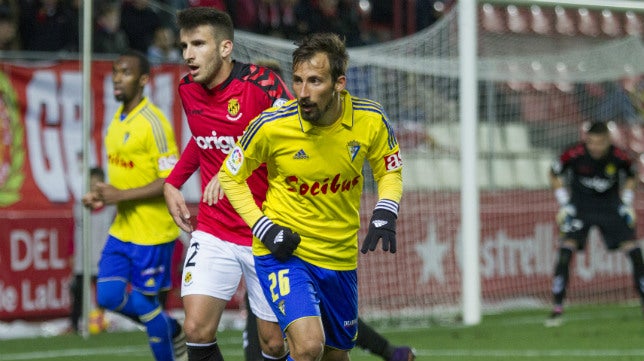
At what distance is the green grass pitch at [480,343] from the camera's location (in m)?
10.2

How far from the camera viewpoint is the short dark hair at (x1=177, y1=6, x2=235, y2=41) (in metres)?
6.93

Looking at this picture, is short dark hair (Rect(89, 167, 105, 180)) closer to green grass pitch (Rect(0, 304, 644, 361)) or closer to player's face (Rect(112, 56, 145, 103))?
green grass pitch (Rect(0, 304, 644, 361))

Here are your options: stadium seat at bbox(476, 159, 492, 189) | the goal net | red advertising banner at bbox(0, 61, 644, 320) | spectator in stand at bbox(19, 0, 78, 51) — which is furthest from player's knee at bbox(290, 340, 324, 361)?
stadium seat at bbox(476, 159, 492, 189)

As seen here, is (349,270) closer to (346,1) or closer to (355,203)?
(355,203)

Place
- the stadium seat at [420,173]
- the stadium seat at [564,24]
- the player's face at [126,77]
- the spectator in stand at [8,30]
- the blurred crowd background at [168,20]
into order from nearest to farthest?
the player's face at [126,77], the spectator in stand at [8,30], the stadium seat at [420,173], the blurred crowd background at [168,20], the stadium seat at [564,24]

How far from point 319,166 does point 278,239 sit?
0.45 m

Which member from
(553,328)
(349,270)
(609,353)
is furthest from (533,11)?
(349,270)

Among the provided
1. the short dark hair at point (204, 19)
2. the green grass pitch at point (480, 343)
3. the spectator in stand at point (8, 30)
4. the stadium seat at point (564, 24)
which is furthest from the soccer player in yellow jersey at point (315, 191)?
the stadium seat at point (564, 24)

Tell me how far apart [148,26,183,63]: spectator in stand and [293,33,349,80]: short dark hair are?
26.7 ft

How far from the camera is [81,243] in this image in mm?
12656

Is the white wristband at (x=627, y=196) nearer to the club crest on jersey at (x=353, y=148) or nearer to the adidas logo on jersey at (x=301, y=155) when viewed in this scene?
the club crest on jersey at (x=353, y=148)

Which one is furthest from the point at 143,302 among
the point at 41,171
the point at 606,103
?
the point at 606,103

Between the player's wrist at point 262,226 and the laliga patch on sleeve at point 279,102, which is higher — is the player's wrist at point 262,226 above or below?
below

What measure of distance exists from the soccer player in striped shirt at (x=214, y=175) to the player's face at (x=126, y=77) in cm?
176
